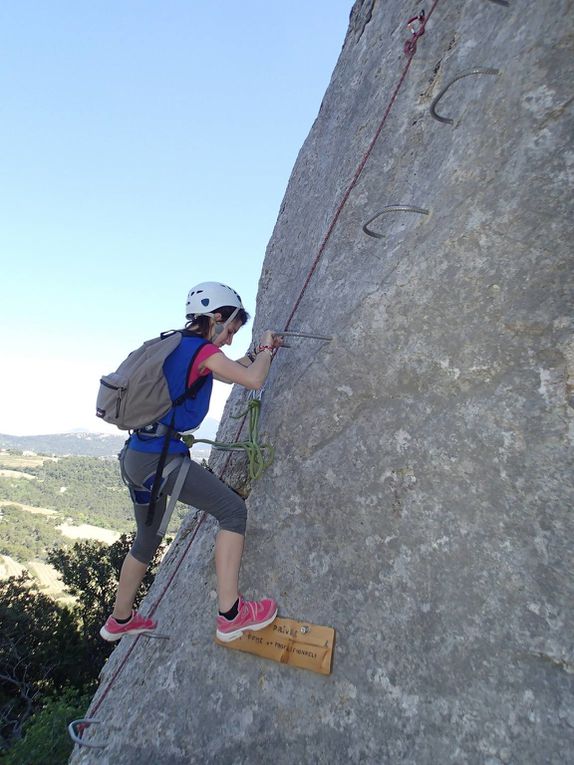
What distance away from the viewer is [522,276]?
321 centimetres

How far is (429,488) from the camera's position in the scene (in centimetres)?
319

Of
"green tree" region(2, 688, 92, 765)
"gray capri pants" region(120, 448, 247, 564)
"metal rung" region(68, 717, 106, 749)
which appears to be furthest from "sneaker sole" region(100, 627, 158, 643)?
"green tree" region(2, 688, 92, 765)

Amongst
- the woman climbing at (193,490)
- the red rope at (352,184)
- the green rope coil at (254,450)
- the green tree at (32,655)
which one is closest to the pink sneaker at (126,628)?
the woman climbing at (193,490)

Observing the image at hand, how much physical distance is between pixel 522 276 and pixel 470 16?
2.67 meters

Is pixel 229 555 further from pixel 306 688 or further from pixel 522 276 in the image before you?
pixel 522 276

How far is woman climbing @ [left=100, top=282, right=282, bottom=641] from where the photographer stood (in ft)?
11.1

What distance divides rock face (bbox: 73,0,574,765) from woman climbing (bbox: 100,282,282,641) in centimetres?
25

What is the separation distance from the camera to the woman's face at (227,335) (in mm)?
4023

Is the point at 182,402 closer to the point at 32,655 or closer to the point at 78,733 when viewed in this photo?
the point at 78,733

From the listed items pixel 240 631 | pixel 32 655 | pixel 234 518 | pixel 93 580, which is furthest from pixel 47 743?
pixel 234 518

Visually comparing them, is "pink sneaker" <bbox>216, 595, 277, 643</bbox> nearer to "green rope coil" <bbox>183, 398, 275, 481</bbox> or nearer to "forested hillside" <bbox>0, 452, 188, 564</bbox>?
"green rope coil" <bbox>183, 398, 275, 481</bbox>

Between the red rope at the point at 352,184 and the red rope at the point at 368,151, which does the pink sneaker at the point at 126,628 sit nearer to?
the red rope at the point at 352,184

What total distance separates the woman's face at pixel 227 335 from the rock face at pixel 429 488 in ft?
1.72

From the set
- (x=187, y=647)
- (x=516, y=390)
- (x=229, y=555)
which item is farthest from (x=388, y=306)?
(x=187, y=647)
